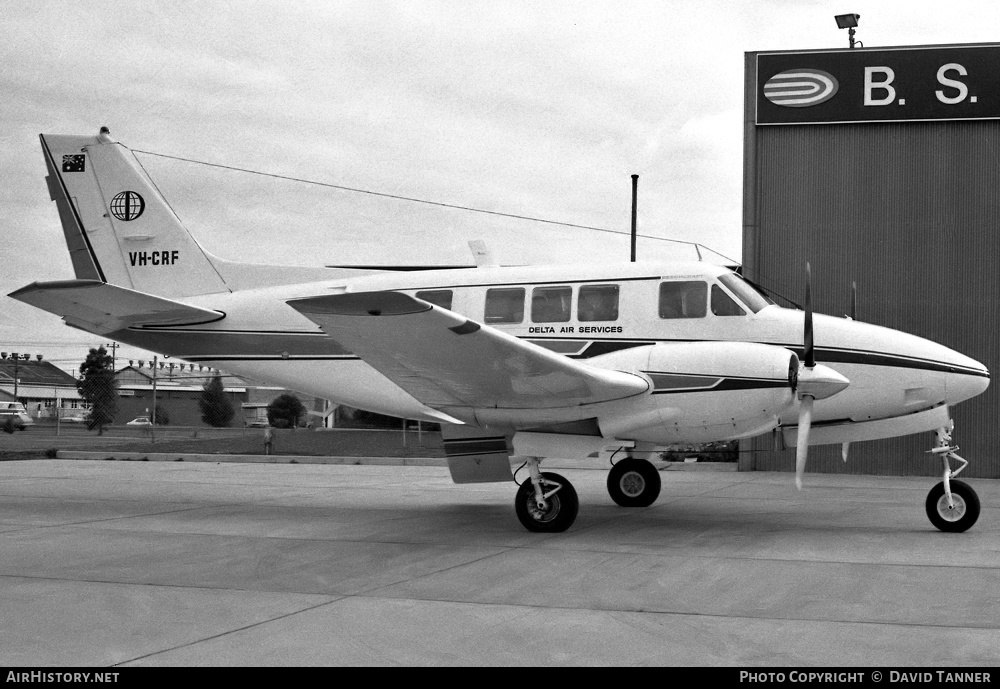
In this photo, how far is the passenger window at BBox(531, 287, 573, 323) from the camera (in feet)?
34.4

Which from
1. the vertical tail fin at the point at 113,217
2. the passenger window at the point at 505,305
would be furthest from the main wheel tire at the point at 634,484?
the vertical tail fin at the point at 113,217

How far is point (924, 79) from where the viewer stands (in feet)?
63.8

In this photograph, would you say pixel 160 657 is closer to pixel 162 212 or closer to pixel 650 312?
pixel 650 312

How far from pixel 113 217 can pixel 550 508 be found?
7694 mm

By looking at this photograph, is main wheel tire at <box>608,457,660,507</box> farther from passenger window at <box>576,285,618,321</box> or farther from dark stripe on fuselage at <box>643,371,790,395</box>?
dark stripe on fuselage at <box>643,371,790,395</box>

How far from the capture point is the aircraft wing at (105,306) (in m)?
9.19

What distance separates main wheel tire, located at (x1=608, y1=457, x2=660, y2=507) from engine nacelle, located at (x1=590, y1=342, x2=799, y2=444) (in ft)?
8.22

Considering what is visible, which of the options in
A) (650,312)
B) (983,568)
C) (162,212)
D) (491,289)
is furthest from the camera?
(162,212)

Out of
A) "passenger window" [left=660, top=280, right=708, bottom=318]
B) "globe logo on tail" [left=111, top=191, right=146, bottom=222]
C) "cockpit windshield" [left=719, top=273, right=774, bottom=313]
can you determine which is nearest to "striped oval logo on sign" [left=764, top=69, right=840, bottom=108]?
"cockpit windshield" [left=719, top=273, right=774, bottom=313]

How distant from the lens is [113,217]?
12.8m

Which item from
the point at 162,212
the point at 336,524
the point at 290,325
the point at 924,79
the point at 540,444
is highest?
the point at 924,79

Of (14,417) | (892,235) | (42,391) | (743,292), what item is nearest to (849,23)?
(892,235)
